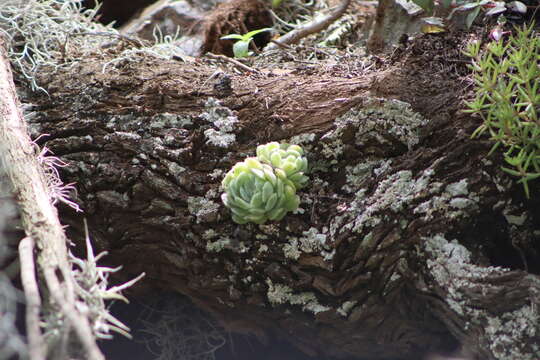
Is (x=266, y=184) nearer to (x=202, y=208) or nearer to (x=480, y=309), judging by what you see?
(x=202, y=208)

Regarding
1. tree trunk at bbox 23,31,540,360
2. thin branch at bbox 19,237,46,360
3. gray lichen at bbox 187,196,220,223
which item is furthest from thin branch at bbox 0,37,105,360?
gray lichen at bbox 187,196,220,223

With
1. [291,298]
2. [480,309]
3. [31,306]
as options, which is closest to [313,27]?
[291,298]

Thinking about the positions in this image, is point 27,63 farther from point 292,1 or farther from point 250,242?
point 292,1

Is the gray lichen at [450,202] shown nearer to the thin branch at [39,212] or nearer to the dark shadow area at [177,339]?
the dark shadow area at [177,339]

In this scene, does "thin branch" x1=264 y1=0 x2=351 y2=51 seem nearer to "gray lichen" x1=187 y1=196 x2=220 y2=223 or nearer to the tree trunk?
the tree trunk

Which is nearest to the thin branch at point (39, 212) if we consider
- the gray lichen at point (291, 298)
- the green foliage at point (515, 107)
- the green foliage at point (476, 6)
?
the gray lichen at point (291, 298)
